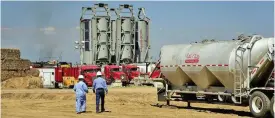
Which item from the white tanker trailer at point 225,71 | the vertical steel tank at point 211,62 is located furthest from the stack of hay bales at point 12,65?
the white tanker trailer at point 225,71

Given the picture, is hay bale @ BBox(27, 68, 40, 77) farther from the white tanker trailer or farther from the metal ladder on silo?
the metal ladder on silo

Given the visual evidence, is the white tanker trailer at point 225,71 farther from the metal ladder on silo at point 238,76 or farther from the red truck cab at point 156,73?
the red truck cab at point 156,73

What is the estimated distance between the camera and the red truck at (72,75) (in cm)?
4619

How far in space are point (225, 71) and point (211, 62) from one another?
0.86 meters

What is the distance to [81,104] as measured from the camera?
66.5ft

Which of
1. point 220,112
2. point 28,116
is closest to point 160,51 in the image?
point 220,112

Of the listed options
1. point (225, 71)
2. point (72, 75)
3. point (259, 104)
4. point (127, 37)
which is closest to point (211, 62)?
point (225, 71)

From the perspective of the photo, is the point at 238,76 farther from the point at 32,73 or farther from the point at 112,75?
the point at 32,73

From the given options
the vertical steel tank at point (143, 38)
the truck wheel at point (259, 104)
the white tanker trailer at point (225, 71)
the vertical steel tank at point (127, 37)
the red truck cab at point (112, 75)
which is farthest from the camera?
the vertical steel tank at point (143, 38)

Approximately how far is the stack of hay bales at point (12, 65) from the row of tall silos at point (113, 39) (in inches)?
467

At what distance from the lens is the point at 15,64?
49.1m

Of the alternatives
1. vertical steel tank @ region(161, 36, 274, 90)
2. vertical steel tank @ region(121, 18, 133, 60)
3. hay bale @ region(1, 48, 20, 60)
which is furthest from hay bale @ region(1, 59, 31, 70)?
vertical steel tank @ region(161, 36, 274, 90)

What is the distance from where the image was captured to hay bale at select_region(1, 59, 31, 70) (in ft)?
158

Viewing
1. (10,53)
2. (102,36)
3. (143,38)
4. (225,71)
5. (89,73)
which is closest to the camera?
(225,71)
